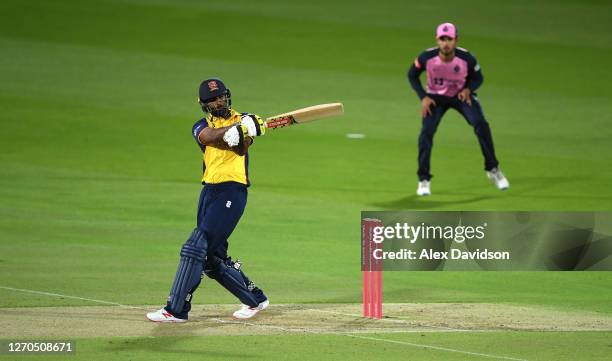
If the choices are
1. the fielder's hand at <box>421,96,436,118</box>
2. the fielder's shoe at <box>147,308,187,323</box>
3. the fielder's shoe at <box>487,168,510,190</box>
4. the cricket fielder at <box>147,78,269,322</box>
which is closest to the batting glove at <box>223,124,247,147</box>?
the cricket fielder at <box>147,78,269,322</box>

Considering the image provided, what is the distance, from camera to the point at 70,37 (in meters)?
25.2

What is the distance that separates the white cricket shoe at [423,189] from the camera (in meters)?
16.2

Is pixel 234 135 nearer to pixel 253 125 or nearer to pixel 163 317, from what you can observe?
pixel 253 125

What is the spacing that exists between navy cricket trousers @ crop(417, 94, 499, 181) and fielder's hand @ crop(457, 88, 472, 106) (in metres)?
0.06

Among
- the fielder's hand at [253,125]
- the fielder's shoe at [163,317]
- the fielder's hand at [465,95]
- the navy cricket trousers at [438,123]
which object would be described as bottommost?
the fielder's shoe at [163,317]

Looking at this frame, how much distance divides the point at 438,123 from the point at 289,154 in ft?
10.0

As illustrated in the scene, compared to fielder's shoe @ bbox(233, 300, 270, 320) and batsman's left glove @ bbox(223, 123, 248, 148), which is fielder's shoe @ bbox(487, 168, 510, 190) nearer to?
fielder's shoe @ bbox(233, 300, 270, 320)

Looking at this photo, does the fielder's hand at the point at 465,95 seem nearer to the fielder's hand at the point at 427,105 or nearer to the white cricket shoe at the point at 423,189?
the fielder's hand at the point at 427,105

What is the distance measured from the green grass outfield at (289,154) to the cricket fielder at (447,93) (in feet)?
2.07

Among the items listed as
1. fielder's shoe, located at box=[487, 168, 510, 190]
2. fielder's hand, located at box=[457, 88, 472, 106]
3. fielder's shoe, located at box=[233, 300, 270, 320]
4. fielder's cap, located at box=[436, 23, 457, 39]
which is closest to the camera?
fielder's shoe, located at box=[233, 300, 270, 320]

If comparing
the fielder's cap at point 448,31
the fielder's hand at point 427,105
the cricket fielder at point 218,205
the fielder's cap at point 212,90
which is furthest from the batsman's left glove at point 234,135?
the fielder's hand at point 427,105

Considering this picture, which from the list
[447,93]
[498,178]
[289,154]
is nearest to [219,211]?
[447,93]

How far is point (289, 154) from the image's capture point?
60.6 ft

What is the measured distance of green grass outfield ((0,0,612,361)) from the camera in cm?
1105
